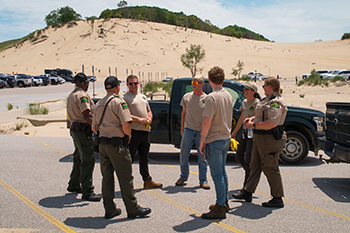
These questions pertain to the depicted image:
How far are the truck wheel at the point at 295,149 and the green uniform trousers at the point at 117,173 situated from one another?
4.42 meters

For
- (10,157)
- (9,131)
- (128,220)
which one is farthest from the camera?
(9,131)

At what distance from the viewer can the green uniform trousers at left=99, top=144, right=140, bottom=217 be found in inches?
179

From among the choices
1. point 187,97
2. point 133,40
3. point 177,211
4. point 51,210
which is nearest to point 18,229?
point 51,210

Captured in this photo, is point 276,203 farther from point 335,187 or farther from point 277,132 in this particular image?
point 335,187

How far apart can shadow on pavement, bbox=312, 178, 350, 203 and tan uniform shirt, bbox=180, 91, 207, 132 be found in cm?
249

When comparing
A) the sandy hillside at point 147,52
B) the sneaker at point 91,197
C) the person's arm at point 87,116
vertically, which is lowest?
the sneaker at point 91,197

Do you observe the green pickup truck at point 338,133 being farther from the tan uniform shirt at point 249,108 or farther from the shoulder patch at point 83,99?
the shoulder patch at point 83,99

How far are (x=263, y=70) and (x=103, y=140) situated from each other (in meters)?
84.0

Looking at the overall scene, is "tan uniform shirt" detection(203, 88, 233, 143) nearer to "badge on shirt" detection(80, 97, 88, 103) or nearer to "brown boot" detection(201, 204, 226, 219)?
"brown boot" detection(201, 204, 226, 219)

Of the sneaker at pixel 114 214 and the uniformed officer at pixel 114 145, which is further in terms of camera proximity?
the sneaker at pixel 114 214

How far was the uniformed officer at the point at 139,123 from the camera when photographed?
5754 millimetres

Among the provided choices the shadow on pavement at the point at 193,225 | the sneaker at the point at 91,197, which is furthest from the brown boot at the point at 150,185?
the shadow on pavement at the point at 193,225

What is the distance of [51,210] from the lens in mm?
5062

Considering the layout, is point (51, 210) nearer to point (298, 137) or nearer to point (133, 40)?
point (298, 137)
